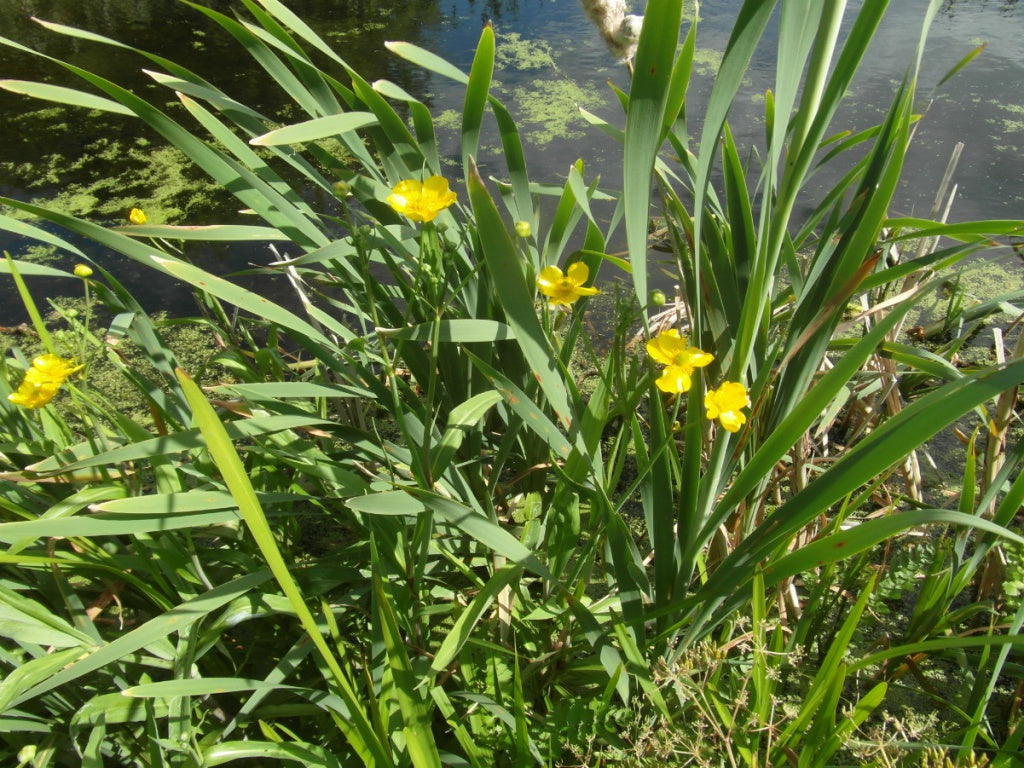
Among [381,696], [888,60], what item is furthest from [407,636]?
[888,60]

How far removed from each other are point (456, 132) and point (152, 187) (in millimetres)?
1139

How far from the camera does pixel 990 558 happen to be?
3.48ft

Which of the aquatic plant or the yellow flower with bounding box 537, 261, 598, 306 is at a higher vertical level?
the yellow flower with bounding box 537, 261, 598, 306

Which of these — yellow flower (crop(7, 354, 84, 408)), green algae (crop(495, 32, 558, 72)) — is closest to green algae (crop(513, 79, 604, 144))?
green algae (crop(495, 32, 558, 72))

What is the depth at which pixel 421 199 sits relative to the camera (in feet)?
2.64

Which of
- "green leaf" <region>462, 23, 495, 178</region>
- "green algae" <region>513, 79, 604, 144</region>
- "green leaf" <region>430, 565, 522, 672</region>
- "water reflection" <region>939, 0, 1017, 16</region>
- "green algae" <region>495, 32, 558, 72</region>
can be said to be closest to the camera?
"green leaf" <region>430, 565, 522, 672</region>

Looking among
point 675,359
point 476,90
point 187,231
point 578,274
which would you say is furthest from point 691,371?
point 187,231

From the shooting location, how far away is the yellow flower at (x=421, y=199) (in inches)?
30.9

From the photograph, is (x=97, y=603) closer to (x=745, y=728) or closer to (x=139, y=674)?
(x=139, y=674)

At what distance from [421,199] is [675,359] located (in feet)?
1.12

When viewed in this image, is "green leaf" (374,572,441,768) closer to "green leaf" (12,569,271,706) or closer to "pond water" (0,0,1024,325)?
"green leaf" (12,569,271,706)

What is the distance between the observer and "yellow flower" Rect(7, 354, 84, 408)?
2.86 ft

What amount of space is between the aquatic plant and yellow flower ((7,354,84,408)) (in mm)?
91

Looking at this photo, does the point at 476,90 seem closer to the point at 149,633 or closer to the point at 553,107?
the point at 149,633
